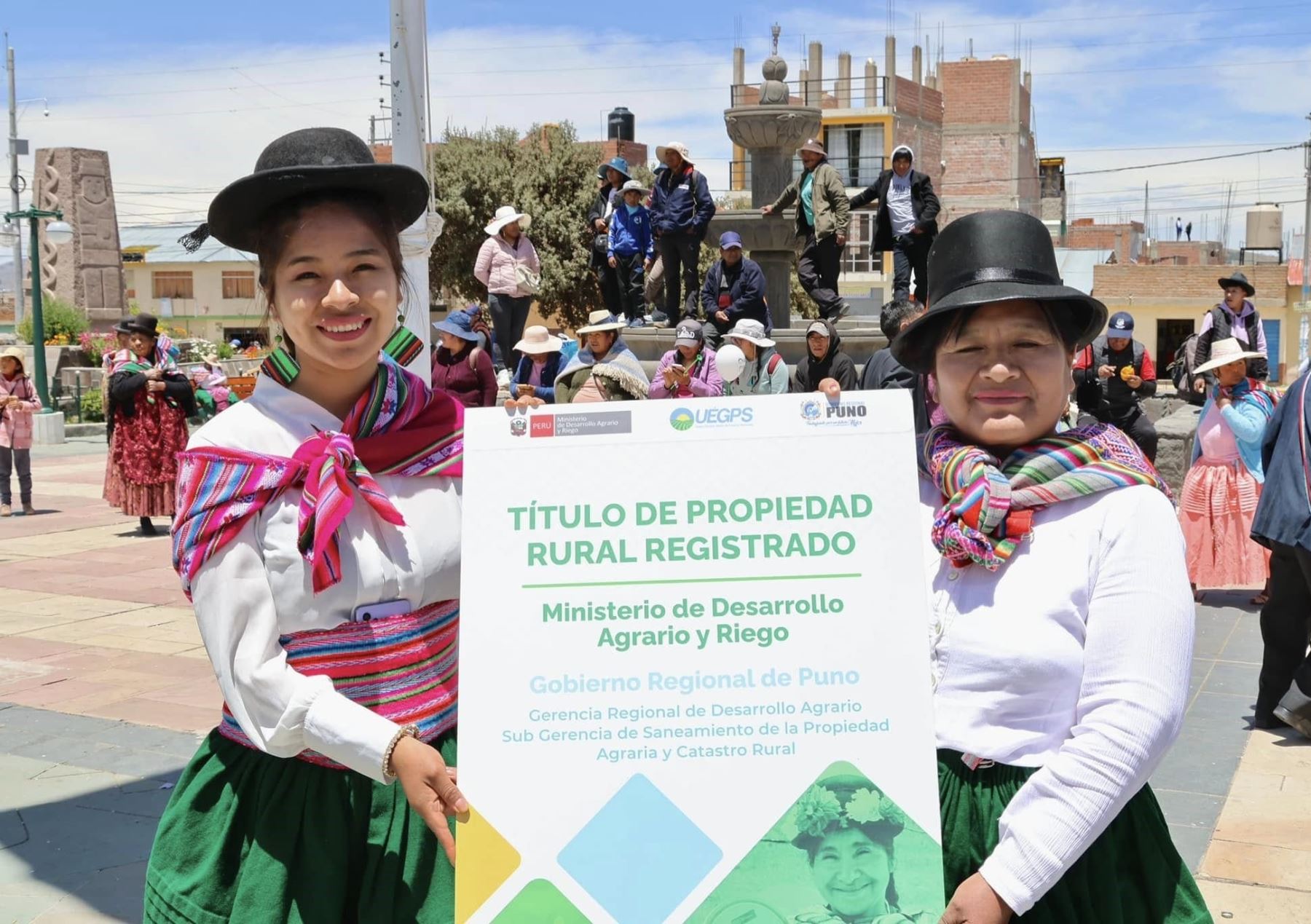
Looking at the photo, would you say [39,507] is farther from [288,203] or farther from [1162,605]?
[1162,605]

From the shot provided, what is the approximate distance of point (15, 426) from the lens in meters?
12.8

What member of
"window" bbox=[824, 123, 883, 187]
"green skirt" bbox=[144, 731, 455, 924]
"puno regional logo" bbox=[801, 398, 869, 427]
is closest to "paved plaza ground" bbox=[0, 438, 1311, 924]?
"puno regional logo" bbox=[801, 398, 869, 427]

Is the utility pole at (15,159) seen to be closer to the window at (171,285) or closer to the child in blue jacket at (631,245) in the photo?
the child in blue jacket at (631,245)

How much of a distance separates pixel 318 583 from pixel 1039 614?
1017 millimetres

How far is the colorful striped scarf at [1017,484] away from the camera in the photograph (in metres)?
1.77

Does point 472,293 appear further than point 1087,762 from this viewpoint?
Yes

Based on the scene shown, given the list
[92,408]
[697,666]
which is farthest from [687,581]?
[92,408]

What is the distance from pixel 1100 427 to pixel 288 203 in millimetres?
1284

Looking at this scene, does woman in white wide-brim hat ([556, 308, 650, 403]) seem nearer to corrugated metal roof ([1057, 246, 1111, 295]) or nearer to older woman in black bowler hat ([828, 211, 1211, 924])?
older woman in black bowler hat ([828, 211, 1211, 924])

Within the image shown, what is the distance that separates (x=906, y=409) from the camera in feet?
5.76

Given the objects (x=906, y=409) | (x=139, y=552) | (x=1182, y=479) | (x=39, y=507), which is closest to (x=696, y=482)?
(x=906, y=409)

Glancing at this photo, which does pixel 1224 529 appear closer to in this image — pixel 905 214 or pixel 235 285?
pixel 905 214

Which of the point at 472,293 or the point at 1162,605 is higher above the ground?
the point at 472,293

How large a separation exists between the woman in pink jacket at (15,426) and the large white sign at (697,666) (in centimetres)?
1251
